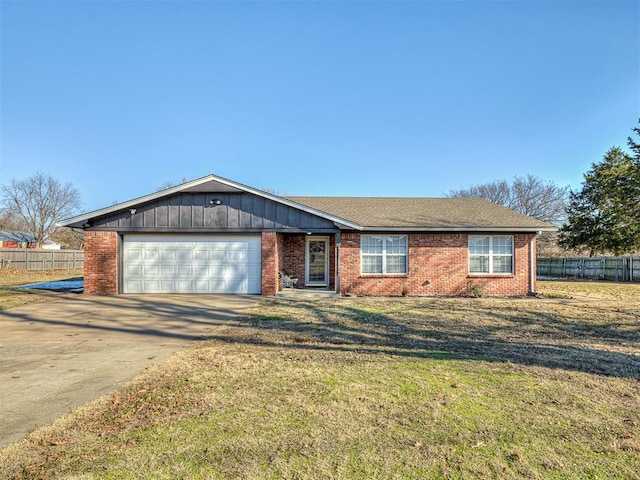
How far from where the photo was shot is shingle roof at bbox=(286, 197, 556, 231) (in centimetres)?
1467

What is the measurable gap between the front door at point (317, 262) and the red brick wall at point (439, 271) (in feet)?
8.30

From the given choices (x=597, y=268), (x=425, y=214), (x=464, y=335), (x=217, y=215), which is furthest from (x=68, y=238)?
(x=597, y=268)

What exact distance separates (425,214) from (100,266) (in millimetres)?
12632

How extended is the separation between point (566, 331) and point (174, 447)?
8127mm

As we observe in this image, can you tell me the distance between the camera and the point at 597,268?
85.8 ft

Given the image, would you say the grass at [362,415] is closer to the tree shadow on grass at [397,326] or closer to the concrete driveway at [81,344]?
the tree shadow on grass at [397,326]

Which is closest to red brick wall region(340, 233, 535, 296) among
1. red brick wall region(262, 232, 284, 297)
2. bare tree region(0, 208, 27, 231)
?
red brick wall region(262, 232, 284, 297)

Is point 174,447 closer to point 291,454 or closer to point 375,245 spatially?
point 291,454

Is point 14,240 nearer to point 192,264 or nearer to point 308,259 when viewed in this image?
point 192,264

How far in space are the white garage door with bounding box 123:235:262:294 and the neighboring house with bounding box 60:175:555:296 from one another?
4cm

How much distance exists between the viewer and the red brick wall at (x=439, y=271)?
14961mm

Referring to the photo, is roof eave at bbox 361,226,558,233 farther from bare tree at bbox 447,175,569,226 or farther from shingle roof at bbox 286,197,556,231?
bare tree at bbox 447,175,569,226

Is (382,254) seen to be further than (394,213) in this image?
No

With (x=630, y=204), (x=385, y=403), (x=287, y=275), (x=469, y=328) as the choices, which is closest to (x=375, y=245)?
(x=287, y=275)
